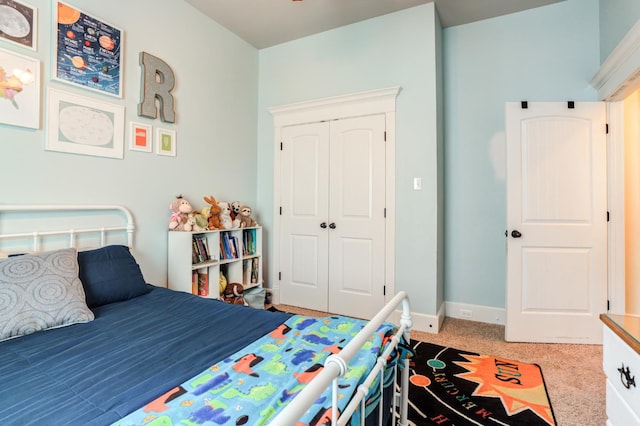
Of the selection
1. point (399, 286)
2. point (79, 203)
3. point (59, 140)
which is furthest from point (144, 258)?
point (399, 286)

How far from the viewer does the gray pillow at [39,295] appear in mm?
1358

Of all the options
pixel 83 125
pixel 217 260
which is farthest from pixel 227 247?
pixel 83 125

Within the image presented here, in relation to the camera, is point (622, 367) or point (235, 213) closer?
point (622, 367)

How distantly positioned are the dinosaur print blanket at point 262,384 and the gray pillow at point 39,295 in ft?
3.02

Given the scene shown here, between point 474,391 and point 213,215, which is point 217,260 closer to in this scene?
point 213,215

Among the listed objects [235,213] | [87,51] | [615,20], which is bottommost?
[235,213]

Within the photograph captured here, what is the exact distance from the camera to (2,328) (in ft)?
4.30

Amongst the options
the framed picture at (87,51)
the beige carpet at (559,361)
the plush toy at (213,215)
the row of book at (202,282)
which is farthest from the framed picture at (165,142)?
A: the beige carpet at (559,361)

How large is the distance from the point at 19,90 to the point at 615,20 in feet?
13.3

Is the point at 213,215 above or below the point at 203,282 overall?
above

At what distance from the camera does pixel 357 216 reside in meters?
3.15

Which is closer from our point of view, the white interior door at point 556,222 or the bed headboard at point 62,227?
the bed headboard at point 62,227

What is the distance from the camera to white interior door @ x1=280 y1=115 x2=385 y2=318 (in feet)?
10.1

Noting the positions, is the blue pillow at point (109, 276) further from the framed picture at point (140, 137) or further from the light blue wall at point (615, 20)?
the light blue wall at point (615, 20)
